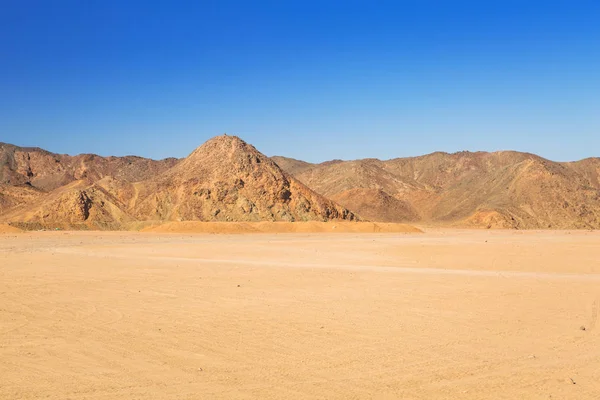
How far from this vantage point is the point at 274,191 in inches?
2559

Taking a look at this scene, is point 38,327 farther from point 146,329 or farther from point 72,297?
point 72,297

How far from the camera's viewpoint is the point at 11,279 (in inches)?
714

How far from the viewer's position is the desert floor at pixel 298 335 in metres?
7.24

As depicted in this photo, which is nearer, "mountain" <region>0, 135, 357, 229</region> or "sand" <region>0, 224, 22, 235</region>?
"sand" <region>0, 224, 22, 235</region>

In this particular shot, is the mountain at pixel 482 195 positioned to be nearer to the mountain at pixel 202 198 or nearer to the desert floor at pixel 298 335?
the mountain at pixel 202 198

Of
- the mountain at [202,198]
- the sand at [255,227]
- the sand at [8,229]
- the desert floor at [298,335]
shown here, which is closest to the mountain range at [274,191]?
the mountain at [202,198]

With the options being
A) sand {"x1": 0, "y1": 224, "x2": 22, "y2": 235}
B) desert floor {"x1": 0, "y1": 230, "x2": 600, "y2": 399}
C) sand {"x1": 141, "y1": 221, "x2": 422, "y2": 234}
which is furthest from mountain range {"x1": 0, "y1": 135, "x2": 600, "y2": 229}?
desert floor {"x1": 0, "y1": 230, "x2": 600, "y2": 399}

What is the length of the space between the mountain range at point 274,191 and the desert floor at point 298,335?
44.4m

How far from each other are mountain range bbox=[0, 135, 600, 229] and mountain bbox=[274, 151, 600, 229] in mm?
218

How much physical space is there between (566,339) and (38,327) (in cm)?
964

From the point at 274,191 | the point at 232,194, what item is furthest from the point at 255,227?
the point at 274,191

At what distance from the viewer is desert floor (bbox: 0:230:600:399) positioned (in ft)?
Result: 23.7

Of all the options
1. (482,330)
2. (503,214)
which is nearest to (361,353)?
(482,330)

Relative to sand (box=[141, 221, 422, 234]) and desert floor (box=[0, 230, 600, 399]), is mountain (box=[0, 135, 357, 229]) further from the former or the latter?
desert floor (box=[0, 230, 600, 399])
